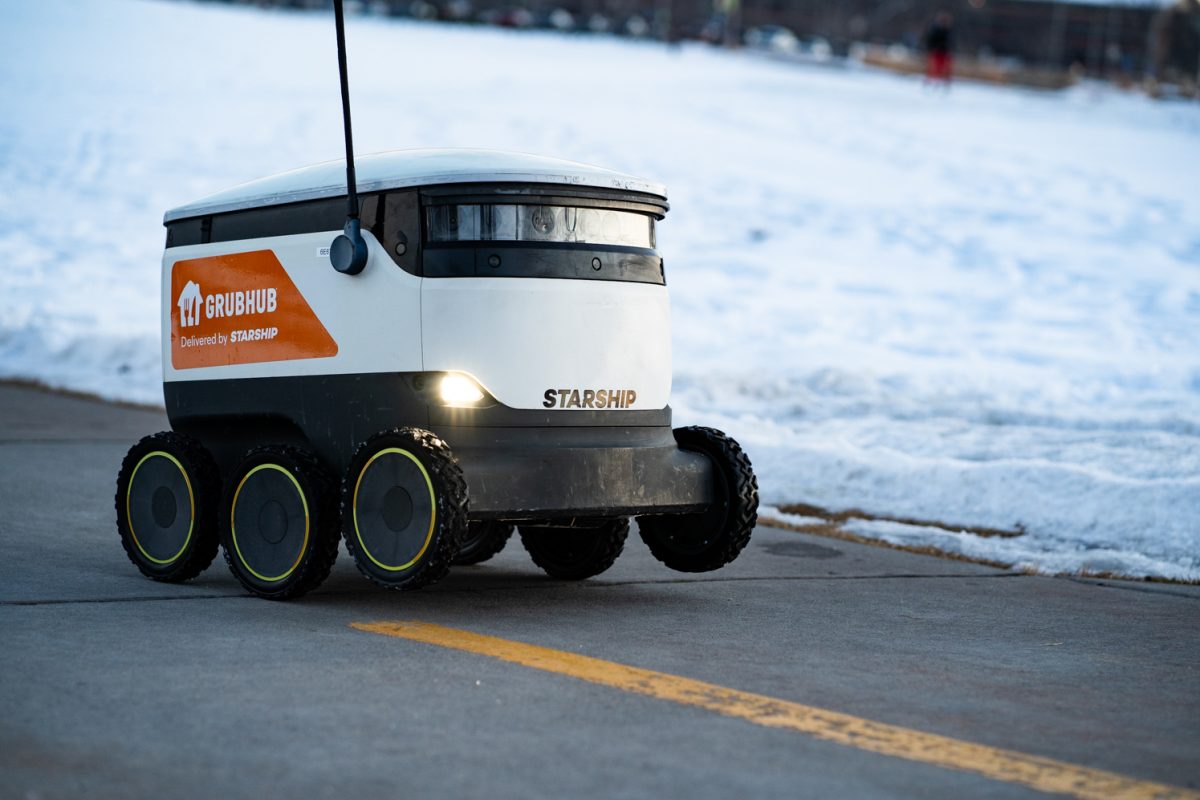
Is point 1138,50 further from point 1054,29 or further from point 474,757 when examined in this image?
point 474,757

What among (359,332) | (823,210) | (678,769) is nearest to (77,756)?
(678,769)

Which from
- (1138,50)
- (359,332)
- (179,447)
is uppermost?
(1138,50)

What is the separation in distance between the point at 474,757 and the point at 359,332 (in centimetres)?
267

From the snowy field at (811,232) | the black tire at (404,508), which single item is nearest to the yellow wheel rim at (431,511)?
the black tire at (404,508)

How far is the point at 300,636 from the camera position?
574cm

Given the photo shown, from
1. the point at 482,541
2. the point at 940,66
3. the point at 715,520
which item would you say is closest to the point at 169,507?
the point at 482,541

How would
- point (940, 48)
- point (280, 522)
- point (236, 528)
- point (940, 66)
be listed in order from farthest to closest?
point (940, 66)
point (940, 48)
point (236, 528)
point (280, 522)

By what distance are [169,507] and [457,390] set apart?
1626 mm

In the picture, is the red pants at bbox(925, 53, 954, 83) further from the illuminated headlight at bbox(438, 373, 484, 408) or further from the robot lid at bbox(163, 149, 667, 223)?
the illuminated headlight at bbox(438, 373, 484, 408)

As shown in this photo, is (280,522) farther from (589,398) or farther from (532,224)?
(532,224)

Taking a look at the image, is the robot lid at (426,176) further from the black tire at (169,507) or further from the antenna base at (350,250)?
the black tire at (169,507)

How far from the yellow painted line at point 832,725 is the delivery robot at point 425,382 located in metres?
0.64

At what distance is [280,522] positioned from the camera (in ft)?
21.5

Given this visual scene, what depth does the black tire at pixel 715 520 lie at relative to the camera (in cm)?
692
